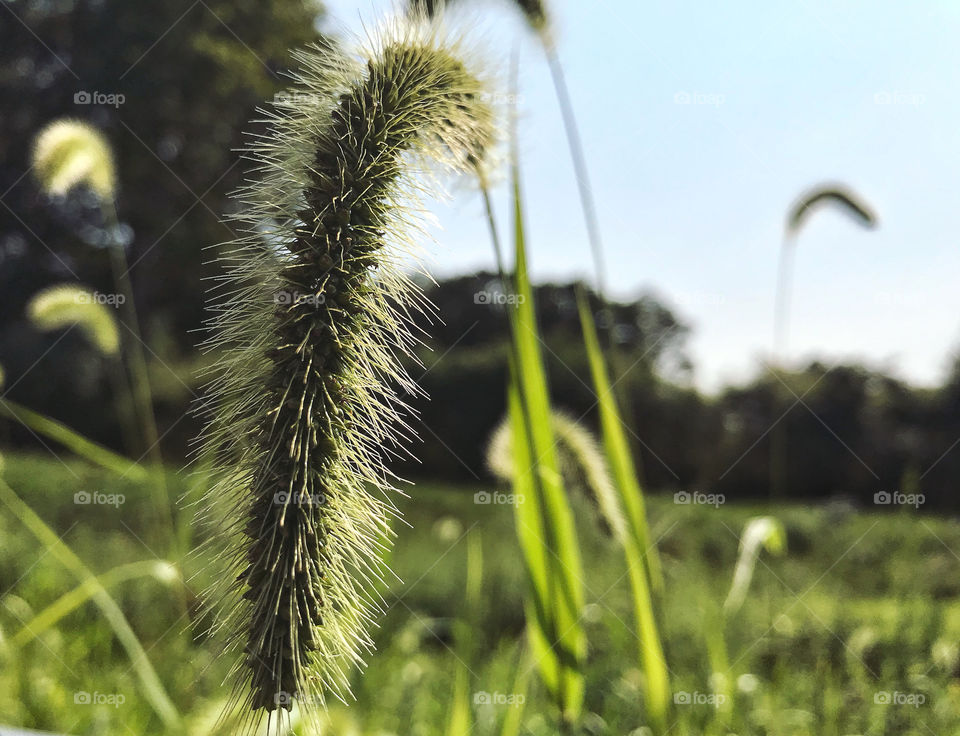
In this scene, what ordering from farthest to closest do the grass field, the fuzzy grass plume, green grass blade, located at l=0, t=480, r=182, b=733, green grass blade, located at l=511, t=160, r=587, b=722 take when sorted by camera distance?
the grass field < green grass blade, located at l=0, t=480, r=182, b=733 < green grass blade, located at l=511, t=160, r=587, b=722 < the fuzzy grass plume

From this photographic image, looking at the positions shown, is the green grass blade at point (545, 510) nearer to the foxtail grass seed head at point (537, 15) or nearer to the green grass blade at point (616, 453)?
the green grass blade at point (616, 453)

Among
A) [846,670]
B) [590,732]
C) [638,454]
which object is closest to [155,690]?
[590,732]

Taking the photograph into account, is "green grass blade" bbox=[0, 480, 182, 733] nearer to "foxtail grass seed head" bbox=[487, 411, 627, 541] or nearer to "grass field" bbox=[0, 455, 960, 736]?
"grass field" bbox=[0, 455, 960, 736]

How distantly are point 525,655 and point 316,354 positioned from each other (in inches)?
51.0

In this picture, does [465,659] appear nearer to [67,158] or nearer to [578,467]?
[578,467]

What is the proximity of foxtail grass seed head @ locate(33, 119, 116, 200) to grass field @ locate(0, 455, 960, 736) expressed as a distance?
1136mm

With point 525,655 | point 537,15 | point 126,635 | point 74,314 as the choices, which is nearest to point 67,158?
point 74,314

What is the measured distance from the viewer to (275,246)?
0.62 meters

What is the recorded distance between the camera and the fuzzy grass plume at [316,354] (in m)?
0.56

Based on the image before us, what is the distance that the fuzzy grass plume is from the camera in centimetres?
56

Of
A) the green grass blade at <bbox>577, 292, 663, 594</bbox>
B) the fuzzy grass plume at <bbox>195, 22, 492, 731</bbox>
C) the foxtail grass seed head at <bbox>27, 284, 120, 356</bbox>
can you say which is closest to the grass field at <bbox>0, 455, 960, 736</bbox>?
the fuzzy grass plume at <bbox>195, 22, 492, 731</bbox>

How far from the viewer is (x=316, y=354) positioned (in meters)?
0.58

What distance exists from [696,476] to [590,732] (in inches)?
233

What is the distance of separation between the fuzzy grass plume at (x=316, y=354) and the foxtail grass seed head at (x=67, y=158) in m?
1.41
